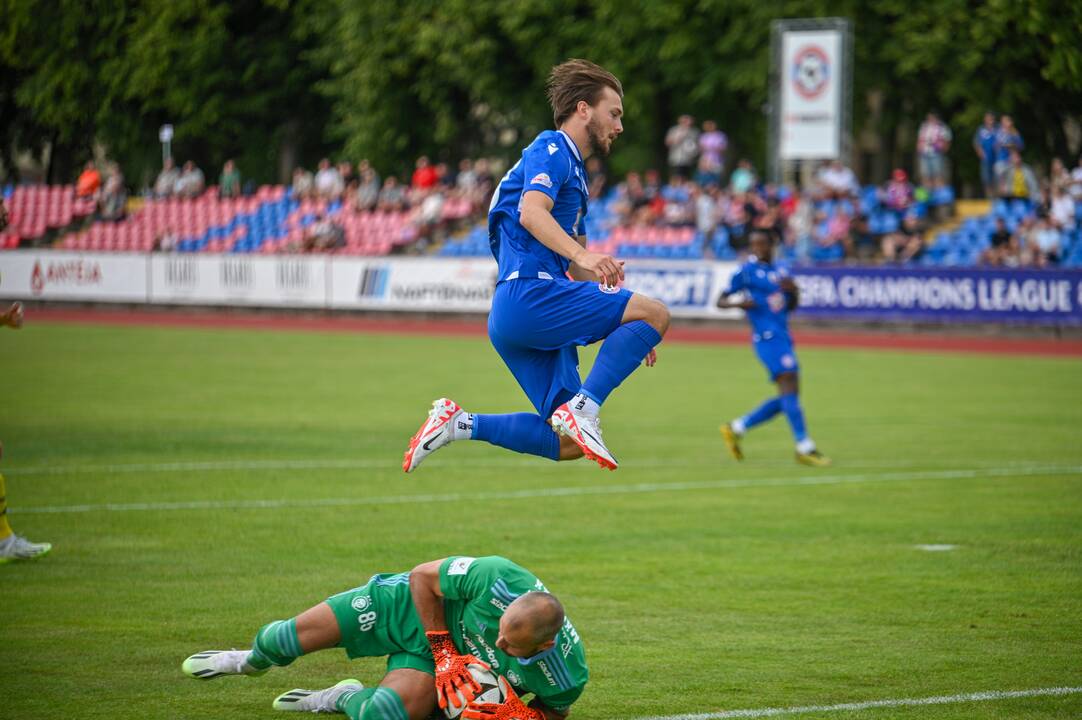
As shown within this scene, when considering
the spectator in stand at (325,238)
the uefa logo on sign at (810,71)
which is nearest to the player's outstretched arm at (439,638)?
the uefa logo on sign at (810,71)

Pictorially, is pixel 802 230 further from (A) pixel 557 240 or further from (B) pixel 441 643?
(B) pixel 441 643

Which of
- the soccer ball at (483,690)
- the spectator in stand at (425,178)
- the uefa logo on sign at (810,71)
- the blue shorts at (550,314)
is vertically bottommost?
the soccer ball at (483,690)

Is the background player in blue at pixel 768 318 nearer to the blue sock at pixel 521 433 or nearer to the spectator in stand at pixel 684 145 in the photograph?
the blue sock at pixel 521 433

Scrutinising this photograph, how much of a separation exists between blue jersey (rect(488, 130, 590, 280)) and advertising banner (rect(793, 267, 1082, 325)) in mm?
22890

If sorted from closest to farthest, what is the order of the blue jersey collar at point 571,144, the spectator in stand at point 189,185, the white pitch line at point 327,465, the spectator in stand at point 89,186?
the blue jersey collar at point 571,144, the white pitch line at point 327,465, the spectator in stand at point 189,185, the spectator in stand at point 89,186

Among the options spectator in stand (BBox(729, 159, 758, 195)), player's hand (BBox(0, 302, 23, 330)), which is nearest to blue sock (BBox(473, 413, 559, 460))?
player's hand (BBox(0, 302, 23, 330))

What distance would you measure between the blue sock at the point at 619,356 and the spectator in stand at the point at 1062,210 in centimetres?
2359

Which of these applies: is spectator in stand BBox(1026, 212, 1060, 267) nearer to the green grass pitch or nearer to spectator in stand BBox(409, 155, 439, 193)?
the green grass pitch

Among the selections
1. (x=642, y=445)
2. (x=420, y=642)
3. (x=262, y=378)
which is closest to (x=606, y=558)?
(x=420, y=642)

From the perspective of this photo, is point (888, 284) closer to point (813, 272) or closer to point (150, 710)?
point (813, 272)

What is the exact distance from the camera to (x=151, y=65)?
166ft

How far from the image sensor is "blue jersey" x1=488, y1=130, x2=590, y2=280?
749 centimetres

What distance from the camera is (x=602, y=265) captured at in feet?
23.3

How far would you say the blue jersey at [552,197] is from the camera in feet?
24.6
